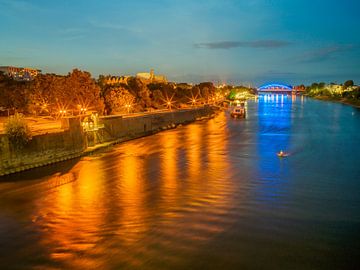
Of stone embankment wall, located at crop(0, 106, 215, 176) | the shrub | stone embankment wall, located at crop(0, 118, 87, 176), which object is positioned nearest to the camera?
stone embankment wall, located at crop(0, 118, 87, 176)

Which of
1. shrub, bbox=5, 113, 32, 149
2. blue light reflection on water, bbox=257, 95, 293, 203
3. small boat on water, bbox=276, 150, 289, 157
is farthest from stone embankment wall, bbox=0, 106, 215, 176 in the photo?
small boat on water, bbox=276, 150, 289, 157

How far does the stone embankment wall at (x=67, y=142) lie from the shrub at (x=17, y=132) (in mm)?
264

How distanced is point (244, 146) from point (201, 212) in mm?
17391

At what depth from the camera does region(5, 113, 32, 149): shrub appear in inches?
766

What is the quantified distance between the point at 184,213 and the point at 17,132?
1141 cm

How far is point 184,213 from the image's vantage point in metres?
12.9

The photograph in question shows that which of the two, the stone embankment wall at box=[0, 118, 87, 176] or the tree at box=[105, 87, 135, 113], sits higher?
the tree at box=[105, 87, 135, 113]

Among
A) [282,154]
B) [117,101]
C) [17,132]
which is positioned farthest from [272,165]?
[117,101]

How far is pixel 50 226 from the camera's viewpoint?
12078mm

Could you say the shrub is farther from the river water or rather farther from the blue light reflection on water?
the blue light reflection on water

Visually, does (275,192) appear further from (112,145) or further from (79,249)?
(112,145)

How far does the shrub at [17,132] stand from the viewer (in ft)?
63.8

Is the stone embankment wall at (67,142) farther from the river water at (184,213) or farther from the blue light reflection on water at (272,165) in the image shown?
the blue light reflection on water at (272,165)

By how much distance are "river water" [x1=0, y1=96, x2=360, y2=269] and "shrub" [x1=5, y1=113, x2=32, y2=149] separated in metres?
1.76
